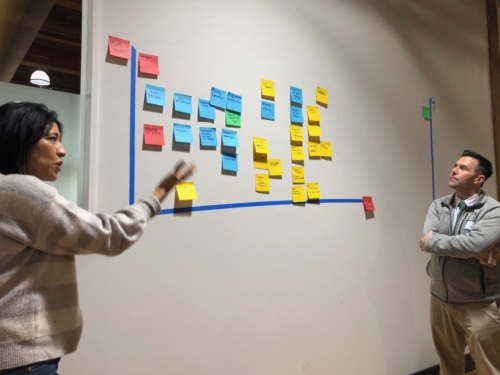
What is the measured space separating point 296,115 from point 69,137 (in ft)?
3.76

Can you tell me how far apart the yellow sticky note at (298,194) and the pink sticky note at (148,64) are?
0.91 metres

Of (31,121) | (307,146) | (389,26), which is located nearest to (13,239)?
(31,121)

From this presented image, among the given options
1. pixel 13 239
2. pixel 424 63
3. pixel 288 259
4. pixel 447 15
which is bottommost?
pixel 288 259

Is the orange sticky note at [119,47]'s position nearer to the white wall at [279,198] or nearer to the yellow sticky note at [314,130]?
the white wall at [279,198]

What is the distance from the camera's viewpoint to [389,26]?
268 cm

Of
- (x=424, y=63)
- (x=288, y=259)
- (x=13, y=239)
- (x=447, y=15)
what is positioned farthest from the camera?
(x=447, y=15)

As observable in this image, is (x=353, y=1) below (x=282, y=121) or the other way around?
the other way around

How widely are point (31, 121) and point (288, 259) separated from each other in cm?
139

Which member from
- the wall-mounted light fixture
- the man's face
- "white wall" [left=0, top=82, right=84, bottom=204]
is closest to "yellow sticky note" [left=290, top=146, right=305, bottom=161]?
the man's face

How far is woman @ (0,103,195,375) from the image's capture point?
0.90 meters

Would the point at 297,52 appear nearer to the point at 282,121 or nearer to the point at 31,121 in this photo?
the point at 282,121

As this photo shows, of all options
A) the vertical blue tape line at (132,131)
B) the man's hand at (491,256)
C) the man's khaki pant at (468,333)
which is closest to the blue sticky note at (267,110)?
the vertical blue tape line at (132,131)

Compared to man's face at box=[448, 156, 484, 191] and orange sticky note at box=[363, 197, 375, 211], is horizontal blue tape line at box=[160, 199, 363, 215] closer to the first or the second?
orange sticky note at box=[363, 197, 375, 211]

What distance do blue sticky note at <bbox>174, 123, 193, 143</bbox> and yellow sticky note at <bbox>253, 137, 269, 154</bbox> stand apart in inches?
13.8
